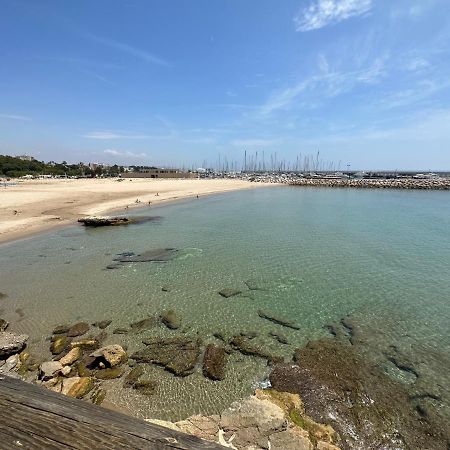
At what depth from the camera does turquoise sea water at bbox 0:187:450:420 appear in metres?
9.73

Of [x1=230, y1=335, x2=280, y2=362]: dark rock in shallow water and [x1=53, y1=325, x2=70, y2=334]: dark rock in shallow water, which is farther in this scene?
[x1=53, y1=325, x2=70, y2=334]: dark rock in shallow water

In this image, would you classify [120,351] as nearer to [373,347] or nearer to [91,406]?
[373,347]

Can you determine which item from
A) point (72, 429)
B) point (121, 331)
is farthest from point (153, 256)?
point (72, 429)

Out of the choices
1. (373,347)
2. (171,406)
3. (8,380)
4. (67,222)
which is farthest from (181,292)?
(67,222)

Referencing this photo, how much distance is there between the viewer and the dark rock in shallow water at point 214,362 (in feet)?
30.7

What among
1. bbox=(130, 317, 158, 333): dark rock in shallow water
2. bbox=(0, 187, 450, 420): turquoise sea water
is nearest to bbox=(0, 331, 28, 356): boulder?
bbox=(0, 187, 450, 420): turquoise sea water

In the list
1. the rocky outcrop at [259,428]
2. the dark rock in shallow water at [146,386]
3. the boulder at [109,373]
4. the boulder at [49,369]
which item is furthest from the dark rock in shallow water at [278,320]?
the boulder at [49,369]

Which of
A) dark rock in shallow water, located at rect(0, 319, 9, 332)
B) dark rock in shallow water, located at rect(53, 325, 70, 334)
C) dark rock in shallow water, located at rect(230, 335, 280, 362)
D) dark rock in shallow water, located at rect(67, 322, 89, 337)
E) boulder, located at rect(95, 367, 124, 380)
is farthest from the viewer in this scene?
dark rock in shallow water, located at rect(0, 319, 9, 332)

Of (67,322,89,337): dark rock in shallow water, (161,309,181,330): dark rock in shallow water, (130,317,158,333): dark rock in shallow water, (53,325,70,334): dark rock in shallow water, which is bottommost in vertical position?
(53,325,70,334): dark rock in shallow water

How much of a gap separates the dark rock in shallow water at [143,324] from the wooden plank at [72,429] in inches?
427

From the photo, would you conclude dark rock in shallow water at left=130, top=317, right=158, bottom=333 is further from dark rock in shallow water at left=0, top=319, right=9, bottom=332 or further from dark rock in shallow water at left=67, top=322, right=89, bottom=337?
dark rock in shallow water at left=0, top=319, right=9, bottom=332

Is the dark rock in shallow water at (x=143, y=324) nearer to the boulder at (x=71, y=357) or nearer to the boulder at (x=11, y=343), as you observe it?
the boulder at (x=71, y=357)

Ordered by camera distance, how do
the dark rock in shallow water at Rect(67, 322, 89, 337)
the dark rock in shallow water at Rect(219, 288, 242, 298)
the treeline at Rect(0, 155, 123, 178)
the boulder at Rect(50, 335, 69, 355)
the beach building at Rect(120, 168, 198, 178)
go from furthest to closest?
the beach building at Rect(120, 168, 198, 178), the treeline at Rect(0, 155, 123, 178), the dark rock in shallow water at Rect(219, 288, 242, 298), the dark rock in shallow water at Rect(67, 322, 89, 337), the boulder at Rect(50, 335, 69, 355)

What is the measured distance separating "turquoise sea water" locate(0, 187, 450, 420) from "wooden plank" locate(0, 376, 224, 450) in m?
7.21
